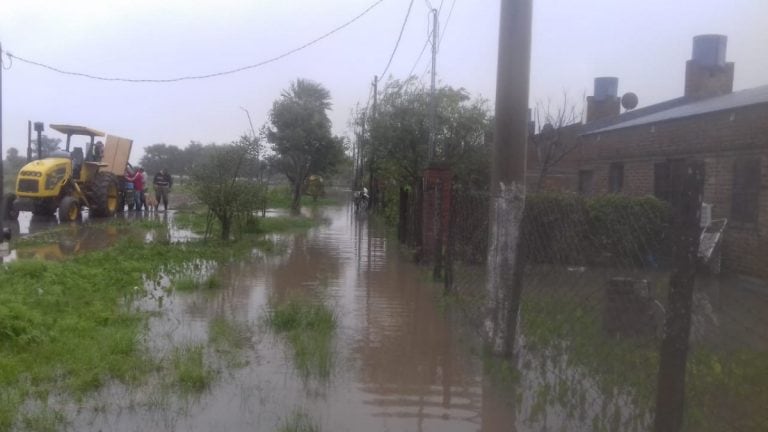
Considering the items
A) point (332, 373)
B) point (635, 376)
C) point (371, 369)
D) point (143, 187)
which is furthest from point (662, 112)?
point (143, 187)

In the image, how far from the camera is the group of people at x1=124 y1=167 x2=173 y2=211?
1106 inches

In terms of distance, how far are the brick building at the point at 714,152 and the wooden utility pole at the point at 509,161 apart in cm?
338

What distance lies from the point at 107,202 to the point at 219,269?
13.0 metres

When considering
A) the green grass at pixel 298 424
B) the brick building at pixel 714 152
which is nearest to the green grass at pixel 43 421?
the green grass at pixel 298 424

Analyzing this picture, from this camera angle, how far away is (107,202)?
24.1m

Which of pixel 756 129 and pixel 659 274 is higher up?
pixel 756 129

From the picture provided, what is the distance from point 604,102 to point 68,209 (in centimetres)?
1949

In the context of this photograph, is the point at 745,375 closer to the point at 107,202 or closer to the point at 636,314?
the point at 636,314

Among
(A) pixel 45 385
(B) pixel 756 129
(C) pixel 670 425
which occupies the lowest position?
(A) pixel 45 385

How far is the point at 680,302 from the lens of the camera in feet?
13.1

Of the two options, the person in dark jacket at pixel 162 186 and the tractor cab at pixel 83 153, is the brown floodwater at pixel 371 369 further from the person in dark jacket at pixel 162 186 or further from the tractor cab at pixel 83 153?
the person in dark jacket at pixel 162 186

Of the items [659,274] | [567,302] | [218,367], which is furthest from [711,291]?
[218,367]

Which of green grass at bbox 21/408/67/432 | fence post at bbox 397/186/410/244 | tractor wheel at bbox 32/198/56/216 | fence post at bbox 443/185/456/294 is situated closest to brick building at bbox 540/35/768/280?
fence post at bbox 443/185/456/294

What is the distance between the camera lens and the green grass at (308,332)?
21.7 ft
